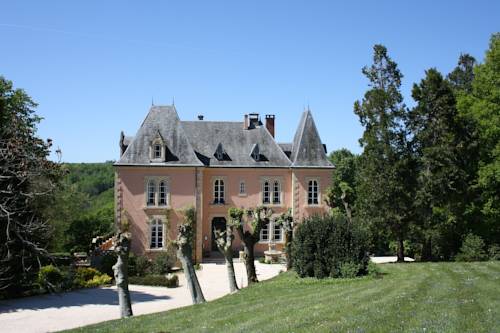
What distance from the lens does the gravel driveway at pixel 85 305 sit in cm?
1781

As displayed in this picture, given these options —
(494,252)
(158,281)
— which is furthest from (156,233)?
(494,252)

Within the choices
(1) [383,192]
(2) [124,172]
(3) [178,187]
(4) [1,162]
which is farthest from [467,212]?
(4) [1,162]

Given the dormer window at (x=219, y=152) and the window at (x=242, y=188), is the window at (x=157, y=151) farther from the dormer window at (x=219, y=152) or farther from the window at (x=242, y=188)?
the window at (x=242, y=188)

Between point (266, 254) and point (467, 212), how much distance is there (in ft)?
43.0

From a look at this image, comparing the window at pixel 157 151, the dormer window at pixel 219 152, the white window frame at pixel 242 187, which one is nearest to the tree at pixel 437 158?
the white window frame at pixel 242 187

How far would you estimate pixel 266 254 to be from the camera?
35406 mm

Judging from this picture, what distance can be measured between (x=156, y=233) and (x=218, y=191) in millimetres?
5655

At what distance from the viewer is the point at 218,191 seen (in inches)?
1499

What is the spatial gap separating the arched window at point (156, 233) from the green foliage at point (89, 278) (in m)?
6.68

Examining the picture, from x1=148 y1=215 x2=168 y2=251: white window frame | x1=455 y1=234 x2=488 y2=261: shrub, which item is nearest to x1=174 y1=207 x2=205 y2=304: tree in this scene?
x1=148 y1=215 x2=168 y2=251: white window frame

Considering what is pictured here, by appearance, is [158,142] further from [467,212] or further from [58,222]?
[467,212]

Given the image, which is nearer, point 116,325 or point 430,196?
point 116,325

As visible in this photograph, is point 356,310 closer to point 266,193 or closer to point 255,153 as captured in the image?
point 266,193

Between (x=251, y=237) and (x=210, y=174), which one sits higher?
(x=210, y=174)
